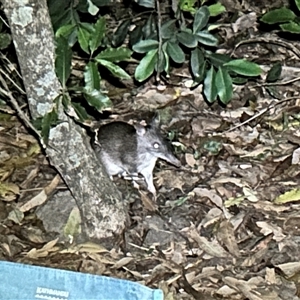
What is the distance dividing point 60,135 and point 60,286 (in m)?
1.00

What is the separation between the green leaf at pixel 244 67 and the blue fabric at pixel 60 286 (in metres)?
1.46

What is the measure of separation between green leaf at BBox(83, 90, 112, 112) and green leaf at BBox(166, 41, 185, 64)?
72 cm

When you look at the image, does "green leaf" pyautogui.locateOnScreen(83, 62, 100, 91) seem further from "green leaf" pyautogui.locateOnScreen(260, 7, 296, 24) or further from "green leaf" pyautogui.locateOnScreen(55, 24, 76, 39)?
"green leaf" pyautogui.locateOnScreen(260, 7, 296, 24)

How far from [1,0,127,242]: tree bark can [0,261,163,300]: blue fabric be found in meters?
0.84

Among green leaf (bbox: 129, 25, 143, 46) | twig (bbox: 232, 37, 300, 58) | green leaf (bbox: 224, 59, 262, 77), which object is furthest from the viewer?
twig (bbox: 232, 37, 300, 58)

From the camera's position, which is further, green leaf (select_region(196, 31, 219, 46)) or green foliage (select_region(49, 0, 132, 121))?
green leaf (select_region(196, 31, 219, 46))

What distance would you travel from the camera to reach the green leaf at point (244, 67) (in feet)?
17.2

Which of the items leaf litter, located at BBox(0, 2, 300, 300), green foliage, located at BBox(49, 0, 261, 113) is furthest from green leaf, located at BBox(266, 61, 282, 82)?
green foliage, located at BBox(49, 0, 261, 113)

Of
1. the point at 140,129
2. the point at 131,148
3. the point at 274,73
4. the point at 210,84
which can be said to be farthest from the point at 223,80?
the point at 274,73

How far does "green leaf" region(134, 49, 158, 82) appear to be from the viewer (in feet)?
16.3

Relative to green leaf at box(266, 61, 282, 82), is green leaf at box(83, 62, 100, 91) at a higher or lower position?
higher

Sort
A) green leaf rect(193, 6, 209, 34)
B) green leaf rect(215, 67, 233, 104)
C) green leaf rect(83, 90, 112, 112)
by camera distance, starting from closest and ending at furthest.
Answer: green leaf rect(83, 90, 112, 112) < green leaf rect(193, 6, 209, 34) < green leaf rect(215, 67, 233, 104)

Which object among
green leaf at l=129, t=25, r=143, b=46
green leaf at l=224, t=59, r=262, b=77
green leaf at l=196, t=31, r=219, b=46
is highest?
green leaf at l=196, t=31, r=219, b=46

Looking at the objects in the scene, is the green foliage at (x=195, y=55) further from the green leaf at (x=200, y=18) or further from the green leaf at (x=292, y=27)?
the green leaf at (x=292, y=27)
